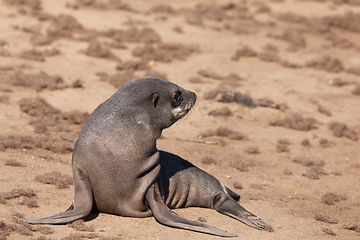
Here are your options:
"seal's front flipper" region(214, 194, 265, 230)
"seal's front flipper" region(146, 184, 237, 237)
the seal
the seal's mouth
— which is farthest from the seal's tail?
"seal's front flipper" region(214, 194, 265, 230)

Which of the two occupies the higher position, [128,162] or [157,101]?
[157,101]

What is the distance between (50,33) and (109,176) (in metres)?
10.3

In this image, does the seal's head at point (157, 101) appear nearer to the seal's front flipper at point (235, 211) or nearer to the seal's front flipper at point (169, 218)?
the seal's front flipper at point (169, 218)

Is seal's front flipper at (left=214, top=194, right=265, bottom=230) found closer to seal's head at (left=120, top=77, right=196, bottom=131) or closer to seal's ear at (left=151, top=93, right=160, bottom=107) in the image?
seal's head at (left=120, top=77, right=196, bottom=131)

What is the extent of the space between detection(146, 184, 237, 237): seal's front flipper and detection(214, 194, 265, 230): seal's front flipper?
1.80 ft

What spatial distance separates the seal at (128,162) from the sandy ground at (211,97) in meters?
0.16

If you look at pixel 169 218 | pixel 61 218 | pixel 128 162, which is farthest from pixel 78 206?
pixel 169 218

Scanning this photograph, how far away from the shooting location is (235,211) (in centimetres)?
738

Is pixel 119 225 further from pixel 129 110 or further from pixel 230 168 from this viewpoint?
pixel 230 168

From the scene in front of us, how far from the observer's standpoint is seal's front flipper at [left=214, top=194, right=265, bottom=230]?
712 centimetres

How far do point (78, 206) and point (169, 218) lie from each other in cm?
104

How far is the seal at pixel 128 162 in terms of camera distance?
6.59 meters

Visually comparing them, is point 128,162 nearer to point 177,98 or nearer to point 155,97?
point 155,97

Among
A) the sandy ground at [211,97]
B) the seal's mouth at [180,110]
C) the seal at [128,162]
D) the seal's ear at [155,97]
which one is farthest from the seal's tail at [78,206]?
the seal's mouth at [180,110]
